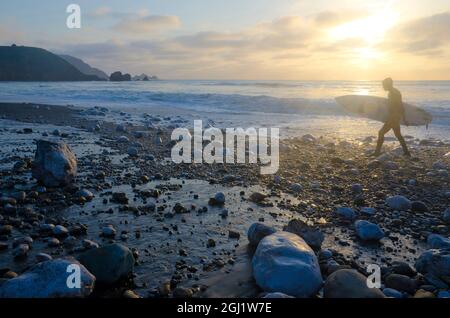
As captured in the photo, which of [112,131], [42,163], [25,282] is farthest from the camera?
[112,131]

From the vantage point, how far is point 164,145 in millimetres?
12828

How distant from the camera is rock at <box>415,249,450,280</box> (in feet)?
13.6

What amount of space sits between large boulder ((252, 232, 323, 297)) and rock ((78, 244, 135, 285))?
138 cm

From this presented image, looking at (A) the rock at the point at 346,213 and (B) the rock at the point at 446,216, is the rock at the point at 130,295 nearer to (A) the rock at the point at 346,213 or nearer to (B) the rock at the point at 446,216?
(A) the rock at the point at 346,213

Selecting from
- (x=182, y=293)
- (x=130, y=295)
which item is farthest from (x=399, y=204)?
(x=130, y=295)

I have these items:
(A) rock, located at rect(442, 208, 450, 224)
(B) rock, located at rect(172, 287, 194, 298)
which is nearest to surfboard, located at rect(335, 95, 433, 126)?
(A) rock, located at rect(442, 208, 450, 224)

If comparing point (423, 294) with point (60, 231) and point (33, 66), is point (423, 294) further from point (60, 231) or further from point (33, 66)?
point (33, 66)

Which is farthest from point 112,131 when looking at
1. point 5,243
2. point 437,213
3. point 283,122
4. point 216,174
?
point 437,213

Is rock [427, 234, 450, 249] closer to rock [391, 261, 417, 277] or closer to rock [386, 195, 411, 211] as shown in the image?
rock [391, 261, 417, 277]

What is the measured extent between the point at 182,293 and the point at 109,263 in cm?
83

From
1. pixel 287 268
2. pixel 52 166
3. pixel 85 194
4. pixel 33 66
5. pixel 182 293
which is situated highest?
pixel 33 66

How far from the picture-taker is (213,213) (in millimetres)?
6371

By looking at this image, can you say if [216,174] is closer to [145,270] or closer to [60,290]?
[145,270]
